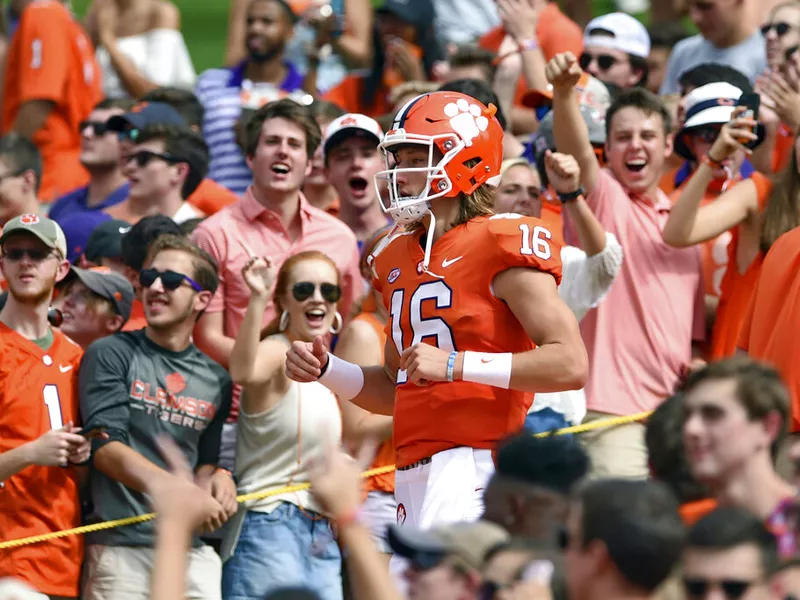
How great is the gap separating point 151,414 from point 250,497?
0.57m

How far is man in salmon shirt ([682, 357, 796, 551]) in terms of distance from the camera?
13.2ft

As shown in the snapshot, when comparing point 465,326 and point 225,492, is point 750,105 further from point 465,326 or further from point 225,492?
point 225,492

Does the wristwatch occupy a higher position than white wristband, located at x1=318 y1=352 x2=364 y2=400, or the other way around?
the wristwatch

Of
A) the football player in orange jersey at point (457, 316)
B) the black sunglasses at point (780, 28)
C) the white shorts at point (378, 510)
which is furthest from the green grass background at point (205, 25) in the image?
the football player in orange jersey at point (457, 316)

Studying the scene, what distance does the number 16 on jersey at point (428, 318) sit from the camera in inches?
209

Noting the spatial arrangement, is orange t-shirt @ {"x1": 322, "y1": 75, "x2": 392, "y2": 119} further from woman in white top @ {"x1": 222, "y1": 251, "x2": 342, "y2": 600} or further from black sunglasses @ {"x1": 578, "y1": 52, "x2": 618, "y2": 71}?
woman in white top @ {"x1": 222, "y1": 251, "x2": 342, "y2": 600}

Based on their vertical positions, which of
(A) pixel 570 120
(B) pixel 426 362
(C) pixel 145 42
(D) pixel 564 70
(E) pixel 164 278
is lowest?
(B) pixel 426 362

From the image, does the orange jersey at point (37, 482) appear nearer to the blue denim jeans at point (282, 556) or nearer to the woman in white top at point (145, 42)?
the blue denim jeans at point (282, 556)

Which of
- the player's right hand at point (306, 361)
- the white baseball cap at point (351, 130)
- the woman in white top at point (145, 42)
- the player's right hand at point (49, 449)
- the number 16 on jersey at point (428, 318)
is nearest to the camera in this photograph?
the number 16 on jersey at point (428, 318)

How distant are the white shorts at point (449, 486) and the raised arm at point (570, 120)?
2.23 m

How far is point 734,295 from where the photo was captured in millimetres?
7191

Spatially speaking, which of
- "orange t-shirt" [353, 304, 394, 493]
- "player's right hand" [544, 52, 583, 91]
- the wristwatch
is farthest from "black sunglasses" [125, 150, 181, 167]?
the wristwatch

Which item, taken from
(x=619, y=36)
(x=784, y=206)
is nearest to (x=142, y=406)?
(x=784, y=206)

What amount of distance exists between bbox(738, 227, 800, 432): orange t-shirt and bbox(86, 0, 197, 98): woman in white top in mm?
6625
